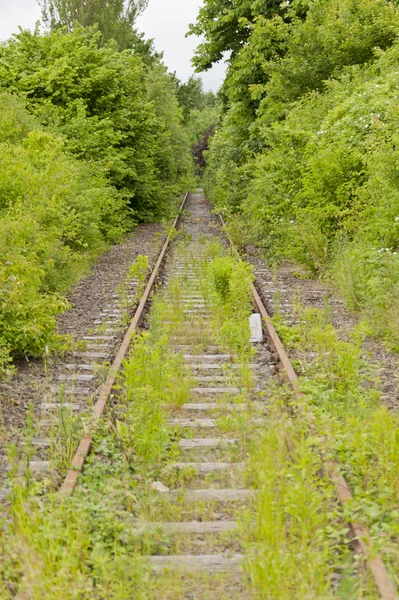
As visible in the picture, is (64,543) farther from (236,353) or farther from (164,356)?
(236,353)

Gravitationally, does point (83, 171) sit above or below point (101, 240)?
above

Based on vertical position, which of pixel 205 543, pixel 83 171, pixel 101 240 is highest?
pixel 83 171

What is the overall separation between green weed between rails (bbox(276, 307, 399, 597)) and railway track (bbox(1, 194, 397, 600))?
152 millimetres

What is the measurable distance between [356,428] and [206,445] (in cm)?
120

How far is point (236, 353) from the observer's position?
7605 millimetres

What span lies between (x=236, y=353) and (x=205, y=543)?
12.7ft

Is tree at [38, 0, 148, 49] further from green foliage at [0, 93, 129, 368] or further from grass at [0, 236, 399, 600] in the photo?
grass at [0, 236, 399, 600]

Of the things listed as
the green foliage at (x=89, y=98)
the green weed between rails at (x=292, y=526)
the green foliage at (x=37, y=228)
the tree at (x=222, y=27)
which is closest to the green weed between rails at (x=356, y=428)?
the green weed between rails at (x=292, y=526)

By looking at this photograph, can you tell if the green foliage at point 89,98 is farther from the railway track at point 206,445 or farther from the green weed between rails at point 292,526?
the green weed between rails at point 292,526

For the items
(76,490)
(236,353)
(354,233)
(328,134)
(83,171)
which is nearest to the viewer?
(76,490)

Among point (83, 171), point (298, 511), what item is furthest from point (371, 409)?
point (83, 171)

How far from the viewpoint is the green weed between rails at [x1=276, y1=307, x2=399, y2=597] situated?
3811 mm

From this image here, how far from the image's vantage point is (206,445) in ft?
16.9

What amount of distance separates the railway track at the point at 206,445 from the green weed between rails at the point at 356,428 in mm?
152
